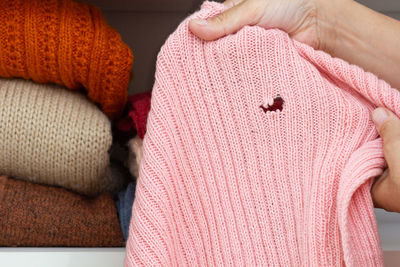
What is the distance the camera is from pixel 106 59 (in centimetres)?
48

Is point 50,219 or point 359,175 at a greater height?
point 359,175

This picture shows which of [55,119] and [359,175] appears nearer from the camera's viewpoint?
[359,175]

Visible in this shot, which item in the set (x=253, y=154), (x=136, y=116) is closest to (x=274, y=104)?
(x=253, y=154)

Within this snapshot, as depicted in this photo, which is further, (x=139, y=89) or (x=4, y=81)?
(x=139, y=89)

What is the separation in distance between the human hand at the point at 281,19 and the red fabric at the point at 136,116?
14 cm

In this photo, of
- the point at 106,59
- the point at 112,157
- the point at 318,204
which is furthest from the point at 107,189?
the point at 318,204

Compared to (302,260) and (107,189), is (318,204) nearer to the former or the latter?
(302,260)

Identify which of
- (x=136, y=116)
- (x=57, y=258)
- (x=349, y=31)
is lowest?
(x=57, y=258)

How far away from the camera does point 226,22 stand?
408mm

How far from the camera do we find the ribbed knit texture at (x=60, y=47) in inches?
18.4

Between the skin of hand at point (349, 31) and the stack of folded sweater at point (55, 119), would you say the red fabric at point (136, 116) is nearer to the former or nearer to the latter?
the stack of folded sweater at point (55, 119)

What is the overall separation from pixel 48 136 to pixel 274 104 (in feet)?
0.83

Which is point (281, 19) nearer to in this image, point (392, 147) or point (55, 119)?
point (392, 147)

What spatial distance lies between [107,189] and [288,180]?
0.24 metres
